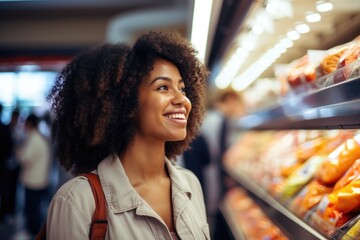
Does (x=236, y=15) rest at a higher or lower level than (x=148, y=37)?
higher

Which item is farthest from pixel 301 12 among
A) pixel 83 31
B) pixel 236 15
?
pixel 83 31

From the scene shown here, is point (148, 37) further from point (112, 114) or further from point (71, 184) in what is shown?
point (71, 184)

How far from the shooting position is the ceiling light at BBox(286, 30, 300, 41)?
229cm

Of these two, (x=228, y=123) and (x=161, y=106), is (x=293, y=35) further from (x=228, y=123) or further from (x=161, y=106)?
(x=228, y=123)

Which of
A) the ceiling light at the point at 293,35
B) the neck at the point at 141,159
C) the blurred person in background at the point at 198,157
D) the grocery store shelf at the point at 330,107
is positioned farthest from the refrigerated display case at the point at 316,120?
the blurred person in background at the point at 198,157

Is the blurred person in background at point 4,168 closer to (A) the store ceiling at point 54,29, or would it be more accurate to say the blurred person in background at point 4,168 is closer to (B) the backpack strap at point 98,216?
(A) the store ceiling at point 54,29

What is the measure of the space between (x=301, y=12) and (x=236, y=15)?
1.86ft

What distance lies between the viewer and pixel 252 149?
3.86m

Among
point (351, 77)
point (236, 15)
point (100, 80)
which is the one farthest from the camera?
point (236, 15)

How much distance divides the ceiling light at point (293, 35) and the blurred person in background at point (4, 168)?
4772 mm

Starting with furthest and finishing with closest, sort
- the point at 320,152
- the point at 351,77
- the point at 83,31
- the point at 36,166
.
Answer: the point at 83,31 < the point at 36,166 < the point at 320,152 < the point at 351,77

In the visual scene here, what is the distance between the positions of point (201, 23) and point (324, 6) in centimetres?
94

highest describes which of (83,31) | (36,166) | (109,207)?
(83,31)

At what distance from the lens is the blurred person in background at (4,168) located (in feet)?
19.3
